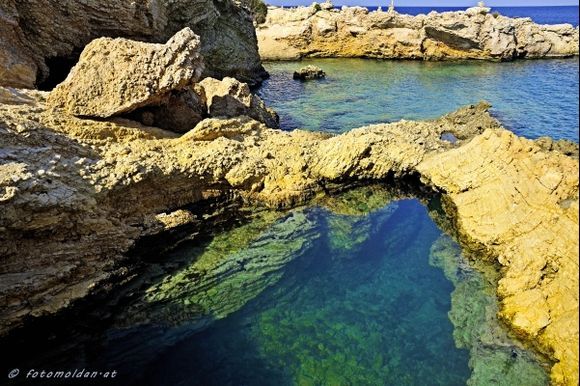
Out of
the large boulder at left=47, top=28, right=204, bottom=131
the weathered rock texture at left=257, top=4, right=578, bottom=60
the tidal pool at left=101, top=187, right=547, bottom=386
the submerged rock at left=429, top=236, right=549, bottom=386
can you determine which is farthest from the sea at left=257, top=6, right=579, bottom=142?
the submerged rock at left=429, top=236, right=549, bottom=386

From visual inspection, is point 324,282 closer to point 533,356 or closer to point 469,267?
point 469,267

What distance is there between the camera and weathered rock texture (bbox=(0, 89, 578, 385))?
826 centimetres

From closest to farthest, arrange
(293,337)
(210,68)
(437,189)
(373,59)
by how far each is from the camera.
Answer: (293,337) → (437,189) → (210,68) → (373,59)

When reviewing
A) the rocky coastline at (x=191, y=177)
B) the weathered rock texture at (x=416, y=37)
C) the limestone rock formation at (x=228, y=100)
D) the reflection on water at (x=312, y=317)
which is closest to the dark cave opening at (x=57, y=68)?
the rocky coastline at (x=191, y=177)

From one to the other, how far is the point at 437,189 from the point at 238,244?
6.23 meters

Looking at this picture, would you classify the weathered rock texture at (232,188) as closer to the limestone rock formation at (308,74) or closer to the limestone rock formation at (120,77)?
the limestone rock formation at (120,77)

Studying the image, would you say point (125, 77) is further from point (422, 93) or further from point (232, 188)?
point (422, 93)

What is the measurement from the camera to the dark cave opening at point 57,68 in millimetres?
15202

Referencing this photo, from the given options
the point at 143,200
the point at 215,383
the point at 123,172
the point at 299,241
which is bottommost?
the point at 215,383

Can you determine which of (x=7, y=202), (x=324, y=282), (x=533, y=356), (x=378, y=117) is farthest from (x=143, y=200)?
(x=378, y=117)

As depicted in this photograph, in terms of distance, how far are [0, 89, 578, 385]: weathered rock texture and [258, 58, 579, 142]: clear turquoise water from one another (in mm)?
6921

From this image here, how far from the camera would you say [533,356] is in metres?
7.83

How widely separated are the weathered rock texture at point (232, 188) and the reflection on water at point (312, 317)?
31.8 inches

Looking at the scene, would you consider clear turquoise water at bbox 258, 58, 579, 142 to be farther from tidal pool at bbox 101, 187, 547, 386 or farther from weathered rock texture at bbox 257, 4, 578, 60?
tidal pool at bbox 101, 187, 547, 386
